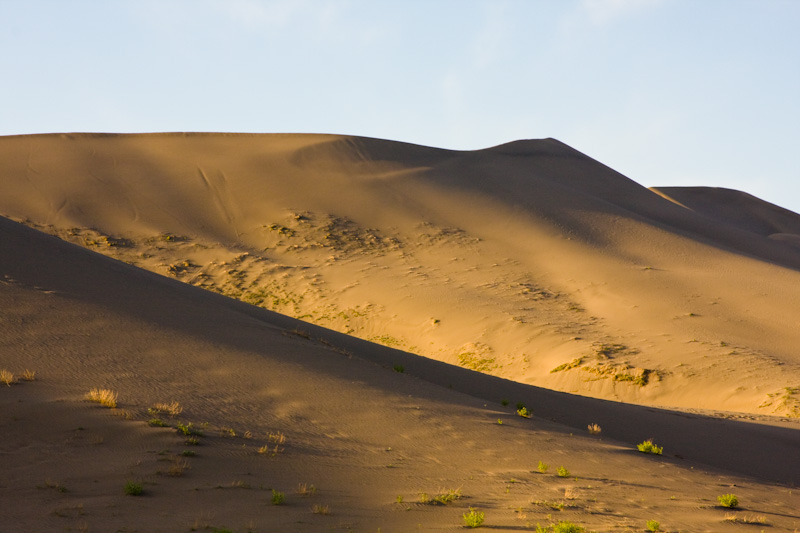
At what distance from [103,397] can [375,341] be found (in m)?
17.4

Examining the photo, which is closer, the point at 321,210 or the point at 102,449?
the point at 102,449

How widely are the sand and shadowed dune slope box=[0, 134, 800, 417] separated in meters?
0.15

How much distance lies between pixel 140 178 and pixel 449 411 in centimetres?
3454

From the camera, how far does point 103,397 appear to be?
845cm

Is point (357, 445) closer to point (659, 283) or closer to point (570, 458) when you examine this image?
point (570, 458)

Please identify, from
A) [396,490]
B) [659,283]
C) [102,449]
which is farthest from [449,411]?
[659,283]

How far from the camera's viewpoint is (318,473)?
764cm

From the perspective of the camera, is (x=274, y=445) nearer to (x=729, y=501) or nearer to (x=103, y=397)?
(x=103, y=397)

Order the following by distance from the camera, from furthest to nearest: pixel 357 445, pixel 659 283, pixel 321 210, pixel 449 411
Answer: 1. pixel 321 210
2. pixel 659 283
3. pixel 449 411
4. pixel 357 445

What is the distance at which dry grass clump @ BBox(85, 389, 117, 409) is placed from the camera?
8445 mm

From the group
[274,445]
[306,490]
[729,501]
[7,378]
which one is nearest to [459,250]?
[274,445]

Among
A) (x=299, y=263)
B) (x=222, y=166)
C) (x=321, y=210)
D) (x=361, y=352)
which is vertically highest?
(x=222, y=166)

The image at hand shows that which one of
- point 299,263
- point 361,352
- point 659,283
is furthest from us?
point 299,263

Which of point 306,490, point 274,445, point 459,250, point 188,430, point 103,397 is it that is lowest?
point 306,490
